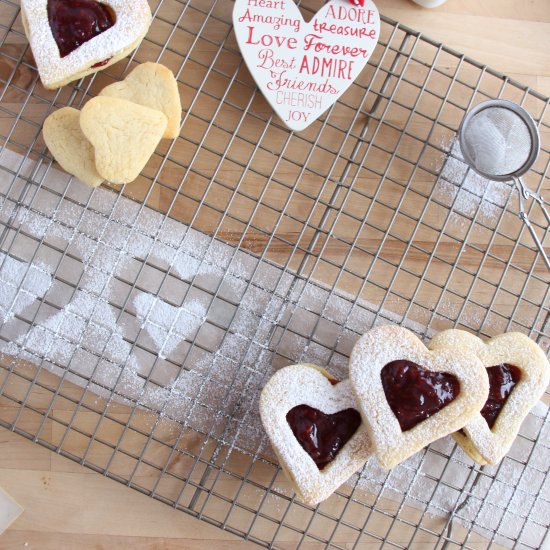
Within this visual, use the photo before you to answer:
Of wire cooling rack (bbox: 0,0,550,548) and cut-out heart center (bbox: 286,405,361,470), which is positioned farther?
wire cooling rack (bbox: 0,0,550,548)

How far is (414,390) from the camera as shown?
3.81ft

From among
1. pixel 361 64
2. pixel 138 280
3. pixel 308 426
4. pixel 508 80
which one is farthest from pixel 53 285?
pixel 508 80

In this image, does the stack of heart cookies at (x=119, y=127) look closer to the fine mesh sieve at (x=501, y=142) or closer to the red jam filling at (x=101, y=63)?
the red jam filling at (x=101, y=63)

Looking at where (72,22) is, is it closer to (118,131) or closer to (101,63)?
(101,63)

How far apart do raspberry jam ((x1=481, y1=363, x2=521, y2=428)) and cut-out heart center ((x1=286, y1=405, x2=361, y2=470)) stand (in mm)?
254

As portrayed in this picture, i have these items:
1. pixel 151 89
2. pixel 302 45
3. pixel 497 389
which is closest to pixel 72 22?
pixel 151 89

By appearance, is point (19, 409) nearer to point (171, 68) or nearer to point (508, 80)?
point (171, 68)

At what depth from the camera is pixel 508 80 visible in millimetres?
1316

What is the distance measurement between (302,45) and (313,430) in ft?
2.39

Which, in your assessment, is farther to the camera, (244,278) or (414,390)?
(244,278)

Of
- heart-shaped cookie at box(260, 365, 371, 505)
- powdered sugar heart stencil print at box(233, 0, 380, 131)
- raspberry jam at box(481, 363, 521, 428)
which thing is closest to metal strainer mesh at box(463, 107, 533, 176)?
powdered sugar heart stencil print at box(233, 0, 380, 131)

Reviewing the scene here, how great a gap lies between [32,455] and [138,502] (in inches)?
9.2

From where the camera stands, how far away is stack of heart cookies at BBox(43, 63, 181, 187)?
120cm

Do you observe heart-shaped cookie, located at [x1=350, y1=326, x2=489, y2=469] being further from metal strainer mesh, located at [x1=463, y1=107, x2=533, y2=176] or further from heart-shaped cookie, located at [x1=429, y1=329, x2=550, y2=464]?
metal strainer mesh, located at [x1=463, y1=107, x2=533, y2=176]
